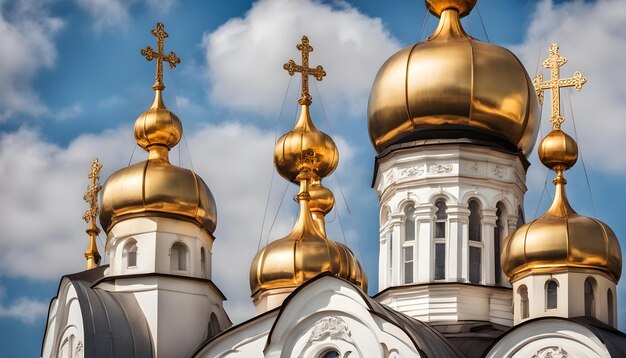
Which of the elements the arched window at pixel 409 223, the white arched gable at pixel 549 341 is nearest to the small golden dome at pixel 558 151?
the arched window at pixel 409 223

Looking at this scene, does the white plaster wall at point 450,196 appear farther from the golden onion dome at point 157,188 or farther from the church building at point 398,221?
the golden onion dome at point 157,188

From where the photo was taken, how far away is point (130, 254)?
97.0ft

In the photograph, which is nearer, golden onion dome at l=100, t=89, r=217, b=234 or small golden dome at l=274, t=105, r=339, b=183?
golden onion dome at l=100, t=89, r=217, b=234

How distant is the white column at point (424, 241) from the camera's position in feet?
94.5

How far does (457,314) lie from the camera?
92.7 ft

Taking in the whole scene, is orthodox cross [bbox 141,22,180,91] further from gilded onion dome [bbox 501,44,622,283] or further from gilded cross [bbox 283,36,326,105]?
gilded onion dome [bbox 501,44,622,283]

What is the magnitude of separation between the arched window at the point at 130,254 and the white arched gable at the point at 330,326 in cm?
405

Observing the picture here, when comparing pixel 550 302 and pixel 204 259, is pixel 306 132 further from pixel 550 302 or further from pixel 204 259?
pixel 550 302

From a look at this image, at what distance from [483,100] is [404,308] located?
10.2 feet

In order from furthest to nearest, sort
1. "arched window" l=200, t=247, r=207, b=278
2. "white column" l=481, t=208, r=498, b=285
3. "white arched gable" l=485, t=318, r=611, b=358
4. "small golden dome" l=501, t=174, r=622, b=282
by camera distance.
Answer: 1. "arched window" l=200, t=247, r=207, b=278
2. "white column" l=481, t=208, r=498, b=285
3. "small golden dome" l=501, t=174, r=622, b=282
4. "white arched gable" l=485, t=318, r=611, b=358

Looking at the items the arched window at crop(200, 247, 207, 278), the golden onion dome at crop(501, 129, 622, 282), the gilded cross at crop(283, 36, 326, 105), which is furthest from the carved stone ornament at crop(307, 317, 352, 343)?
the gilded cross at crop(283, 36, 326, 105)

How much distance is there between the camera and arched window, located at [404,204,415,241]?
2936cm

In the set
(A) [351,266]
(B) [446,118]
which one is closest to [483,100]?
(B) [446,118]

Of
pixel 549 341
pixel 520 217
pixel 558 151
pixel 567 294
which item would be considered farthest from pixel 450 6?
pixel 549 341
